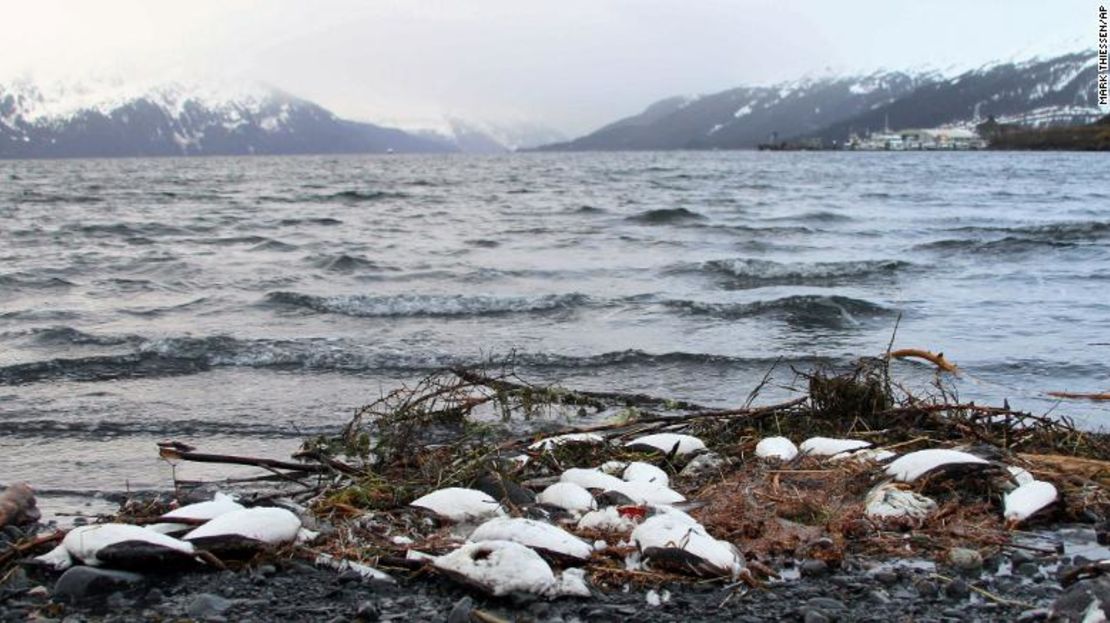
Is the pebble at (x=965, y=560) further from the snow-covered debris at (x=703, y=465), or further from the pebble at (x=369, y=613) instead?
the pebble at (x=369, y=613)

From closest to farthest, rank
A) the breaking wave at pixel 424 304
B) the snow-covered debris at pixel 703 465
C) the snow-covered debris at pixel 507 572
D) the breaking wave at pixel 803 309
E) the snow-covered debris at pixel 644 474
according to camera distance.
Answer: the snow-covered debris at pixel 507 572, the snow-covered debris at pixel 644 474, the snow-covered debris at pixel 703 465, the breaking wave at pixel 803 309, the breaking wave at pixel 424 304

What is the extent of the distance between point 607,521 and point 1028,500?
76.6 inches

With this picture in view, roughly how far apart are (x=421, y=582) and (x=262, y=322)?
29.2 ft

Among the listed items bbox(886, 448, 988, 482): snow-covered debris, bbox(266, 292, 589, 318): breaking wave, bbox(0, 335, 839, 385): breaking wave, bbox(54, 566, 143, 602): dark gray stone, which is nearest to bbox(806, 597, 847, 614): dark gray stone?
bbox(886, 448, 988, 482): snow-covered debris

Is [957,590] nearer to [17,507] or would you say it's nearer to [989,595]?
[989,595]

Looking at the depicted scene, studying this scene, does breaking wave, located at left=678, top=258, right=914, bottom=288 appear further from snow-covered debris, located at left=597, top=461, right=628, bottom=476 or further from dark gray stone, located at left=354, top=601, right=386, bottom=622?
dark gray stone, located at left=354, top=601, right=386, bottom=622

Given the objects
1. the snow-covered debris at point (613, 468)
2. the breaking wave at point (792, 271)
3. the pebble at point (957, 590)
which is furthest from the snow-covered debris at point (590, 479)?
the breaking wave at point (792, 271)

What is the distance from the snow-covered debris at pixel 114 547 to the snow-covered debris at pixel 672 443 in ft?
8.63

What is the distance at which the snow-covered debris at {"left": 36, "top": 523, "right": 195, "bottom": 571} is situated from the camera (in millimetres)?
3932

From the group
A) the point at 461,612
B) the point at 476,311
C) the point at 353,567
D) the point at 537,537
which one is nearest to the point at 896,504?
the point at 537,537

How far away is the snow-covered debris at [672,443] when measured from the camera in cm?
571

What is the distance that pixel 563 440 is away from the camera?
5.85 metres

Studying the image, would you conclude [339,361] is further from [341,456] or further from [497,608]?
[497,608]

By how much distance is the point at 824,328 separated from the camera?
11.8 m
